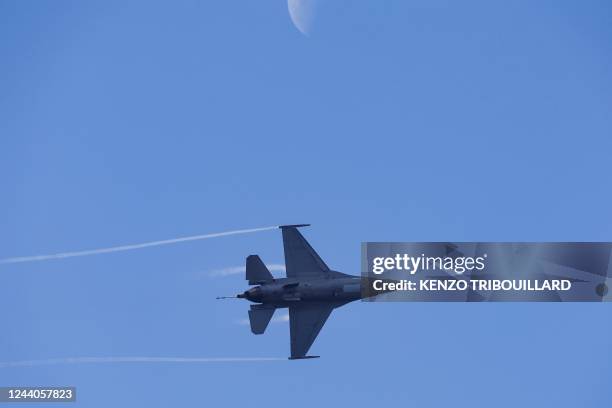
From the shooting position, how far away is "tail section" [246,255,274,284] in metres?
106

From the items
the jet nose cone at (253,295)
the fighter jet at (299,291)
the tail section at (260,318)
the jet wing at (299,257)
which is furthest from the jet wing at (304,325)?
the jet nose cone at (253,295)

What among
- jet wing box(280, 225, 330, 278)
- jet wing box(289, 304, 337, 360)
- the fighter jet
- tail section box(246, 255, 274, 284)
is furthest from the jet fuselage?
jet wing box(289, 304, 337, 360)

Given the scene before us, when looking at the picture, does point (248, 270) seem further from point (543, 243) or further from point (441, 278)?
point (543, 243)

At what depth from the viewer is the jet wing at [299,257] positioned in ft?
355

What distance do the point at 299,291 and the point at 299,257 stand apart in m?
5.94

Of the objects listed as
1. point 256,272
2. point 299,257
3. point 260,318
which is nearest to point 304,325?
point 260,318

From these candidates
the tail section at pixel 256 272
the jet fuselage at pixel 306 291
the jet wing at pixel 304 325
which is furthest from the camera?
the jet wing at pixel 304 325

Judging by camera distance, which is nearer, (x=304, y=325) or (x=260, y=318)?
(x=260, y=318)

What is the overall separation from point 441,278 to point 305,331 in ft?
58.6

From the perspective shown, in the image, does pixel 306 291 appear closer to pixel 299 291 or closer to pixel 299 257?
pixel 299 291

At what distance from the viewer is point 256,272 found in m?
107

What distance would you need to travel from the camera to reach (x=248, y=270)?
350 feet

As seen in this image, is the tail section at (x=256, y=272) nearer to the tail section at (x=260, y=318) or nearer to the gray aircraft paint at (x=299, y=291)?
the gray aircraft paint at (x=299, y=291)

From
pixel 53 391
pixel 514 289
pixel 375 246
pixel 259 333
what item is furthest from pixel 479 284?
pixel 53 391
